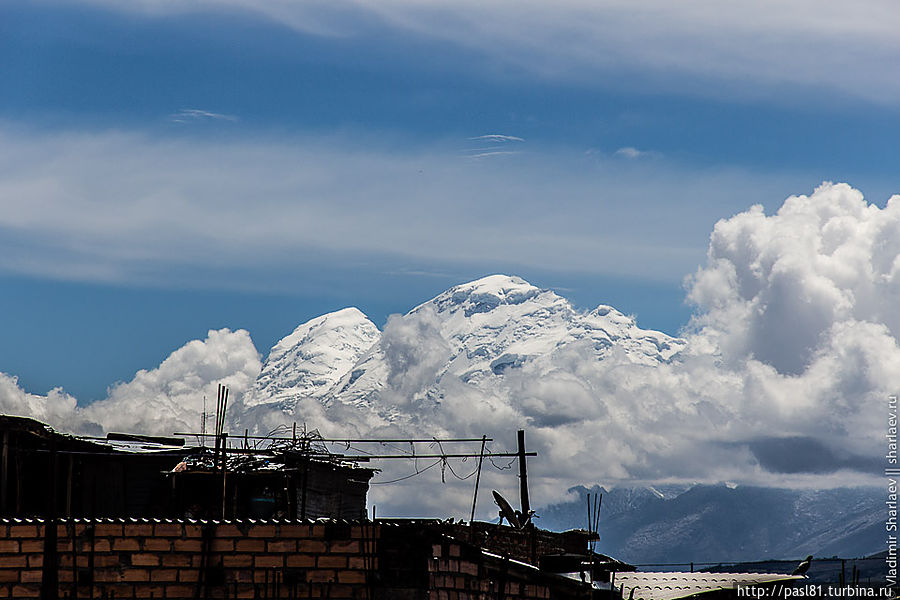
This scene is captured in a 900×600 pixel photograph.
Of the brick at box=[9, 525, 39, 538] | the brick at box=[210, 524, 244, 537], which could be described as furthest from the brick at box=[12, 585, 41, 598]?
the brick at box=[210, 524, 244, 537]

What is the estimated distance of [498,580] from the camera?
1909cm

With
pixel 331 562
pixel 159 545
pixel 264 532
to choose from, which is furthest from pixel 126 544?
pixel 331 562

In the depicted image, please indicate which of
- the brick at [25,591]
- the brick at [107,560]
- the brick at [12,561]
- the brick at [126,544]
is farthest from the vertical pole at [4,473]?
the brick at [126,544]

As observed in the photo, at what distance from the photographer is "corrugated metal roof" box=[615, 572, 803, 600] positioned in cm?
2177

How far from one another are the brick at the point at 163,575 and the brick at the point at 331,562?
2034 mm

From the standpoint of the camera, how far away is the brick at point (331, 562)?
17.2 metres

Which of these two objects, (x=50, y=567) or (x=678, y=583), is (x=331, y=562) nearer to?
(x=50, y=567)

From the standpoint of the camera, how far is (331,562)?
56.5 feet

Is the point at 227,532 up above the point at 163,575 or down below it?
above

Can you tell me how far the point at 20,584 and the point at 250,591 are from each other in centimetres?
326

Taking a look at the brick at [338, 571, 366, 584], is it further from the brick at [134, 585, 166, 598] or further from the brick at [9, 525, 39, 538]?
the brick at [9, 525, 39, 538]

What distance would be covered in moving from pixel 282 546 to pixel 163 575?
173 centimetres

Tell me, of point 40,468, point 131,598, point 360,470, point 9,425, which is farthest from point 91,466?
point 131,598

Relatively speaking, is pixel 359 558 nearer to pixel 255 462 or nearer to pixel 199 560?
pixel 199 560
